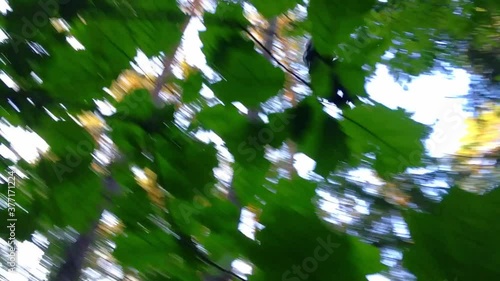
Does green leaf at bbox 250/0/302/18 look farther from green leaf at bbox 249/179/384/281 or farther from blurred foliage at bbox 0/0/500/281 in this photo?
green leaf at bbox 249/179/384/281

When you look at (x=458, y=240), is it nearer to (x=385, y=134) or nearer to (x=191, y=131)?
(x=385, y=134)

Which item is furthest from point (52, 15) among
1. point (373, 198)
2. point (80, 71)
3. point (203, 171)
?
point (373, 198)

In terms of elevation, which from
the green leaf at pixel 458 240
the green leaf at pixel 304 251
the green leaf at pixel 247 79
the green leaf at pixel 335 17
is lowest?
the green leaf at pixel 304 251

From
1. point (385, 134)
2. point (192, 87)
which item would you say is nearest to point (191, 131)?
point (192, 87)

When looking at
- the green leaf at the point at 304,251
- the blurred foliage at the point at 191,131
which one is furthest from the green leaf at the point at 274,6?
the green leaf at the point at 304,251

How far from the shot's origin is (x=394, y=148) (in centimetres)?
26

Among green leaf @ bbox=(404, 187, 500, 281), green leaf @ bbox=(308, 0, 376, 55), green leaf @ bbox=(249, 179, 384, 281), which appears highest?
green leaf @ bbox=(308, 0, 376, 55)

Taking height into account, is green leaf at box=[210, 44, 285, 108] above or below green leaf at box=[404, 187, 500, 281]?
above

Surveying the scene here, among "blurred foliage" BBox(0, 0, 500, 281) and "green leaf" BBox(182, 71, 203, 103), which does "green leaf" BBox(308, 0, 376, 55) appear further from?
"green leaf" BBox(182, 71, 203, 103)

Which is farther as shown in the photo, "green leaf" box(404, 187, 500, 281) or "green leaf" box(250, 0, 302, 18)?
"green leaf" box(250, 0, 302, 18)

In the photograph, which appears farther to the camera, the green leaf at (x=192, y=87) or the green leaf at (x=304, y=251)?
the green leaf at (x=192, y=87)

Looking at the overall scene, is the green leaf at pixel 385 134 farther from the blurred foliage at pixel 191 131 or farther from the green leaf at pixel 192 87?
the green leaf at pixel 192 87

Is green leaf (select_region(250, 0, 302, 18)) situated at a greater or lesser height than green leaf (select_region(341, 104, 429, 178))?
greater

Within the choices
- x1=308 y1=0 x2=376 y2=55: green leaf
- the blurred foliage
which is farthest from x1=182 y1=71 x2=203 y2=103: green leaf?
x1=308 y1=0 x2=376 y2=55: green leaf
